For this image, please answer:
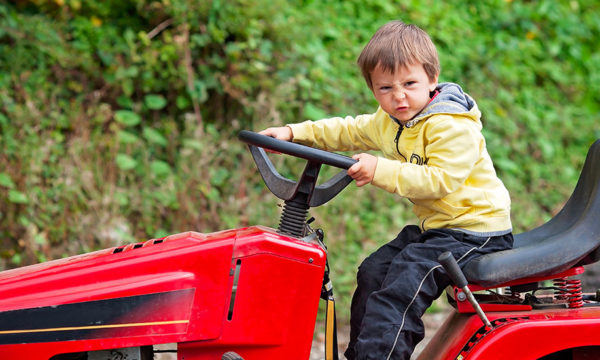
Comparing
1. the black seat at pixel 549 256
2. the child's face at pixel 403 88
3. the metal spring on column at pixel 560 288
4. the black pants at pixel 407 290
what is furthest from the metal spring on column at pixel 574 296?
the child's face at pixel 403 88

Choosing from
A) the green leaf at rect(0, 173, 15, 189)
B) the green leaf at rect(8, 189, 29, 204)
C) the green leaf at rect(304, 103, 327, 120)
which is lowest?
the green leaf at rect(8, 189, 29, 204)

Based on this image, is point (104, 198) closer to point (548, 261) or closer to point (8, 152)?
point (8, 152)

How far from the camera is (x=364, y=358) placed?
2.59 meters

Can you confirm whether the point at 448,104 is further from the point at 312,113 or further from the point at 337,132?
the point at 312,113

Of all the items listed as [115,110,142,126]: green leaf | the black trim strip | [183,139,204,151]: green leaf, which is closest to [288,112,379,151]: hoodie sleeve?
the black trim strip

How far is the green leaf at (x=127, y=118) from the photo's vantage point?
5641 millimetres

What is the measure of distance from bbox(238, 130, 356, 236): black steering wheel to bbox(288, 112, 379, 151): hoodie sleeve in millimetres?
455

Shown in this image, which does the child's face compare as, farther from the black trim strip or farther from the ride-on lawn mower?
→ the black trim strip

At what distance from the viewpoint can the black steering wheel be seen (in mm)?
2578

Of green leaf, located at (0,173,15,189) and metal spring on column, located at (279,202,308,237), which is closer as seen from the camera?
metal spring on column, located at (279,202,308,237)

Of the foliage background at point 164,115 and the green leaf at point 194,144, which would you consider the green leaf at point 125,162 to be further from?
the green leaf at point 194,144

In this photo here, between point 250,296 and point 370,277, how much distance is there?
2.02 feet

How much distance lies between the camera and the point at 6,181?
16.3 ft

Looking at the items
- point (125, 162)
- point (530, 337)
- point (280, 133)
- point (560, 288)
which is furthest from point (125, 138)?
point (530, 337)
